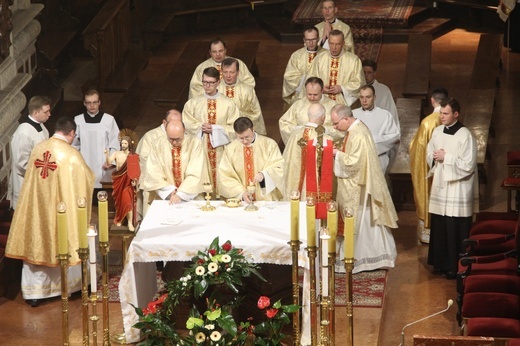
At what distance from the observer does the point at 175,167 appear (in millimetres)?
11086

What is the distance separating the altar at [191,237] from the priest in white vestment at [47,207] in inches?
32.9

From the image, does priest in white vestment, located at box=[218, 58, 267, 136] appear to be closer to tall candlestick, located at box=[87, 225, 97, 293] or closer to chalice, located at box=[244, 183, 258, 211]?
chalice, located at box=[244, 183, 258, 211]

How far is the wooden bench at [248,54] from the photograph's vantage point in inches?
634

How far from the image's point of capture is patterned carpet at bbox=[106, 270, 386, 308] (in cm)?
1101

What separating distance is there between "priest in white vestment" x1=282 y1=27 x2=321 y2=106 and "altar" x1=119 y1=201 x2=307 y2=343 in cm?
360

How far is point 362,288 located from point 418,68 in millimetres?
4713

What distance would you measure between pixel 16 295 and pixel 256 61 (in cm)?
715

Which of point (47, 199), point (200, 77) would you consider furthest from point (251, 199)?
point (200, 77)

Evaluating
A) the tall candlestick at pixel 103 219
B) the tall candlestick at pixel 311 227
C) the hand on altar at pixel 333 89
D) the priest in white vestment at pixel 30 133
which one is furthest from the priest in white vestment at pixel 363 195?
the tall candlestick at pixel 103 219

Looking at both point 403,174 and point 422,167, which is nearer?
point 422,167

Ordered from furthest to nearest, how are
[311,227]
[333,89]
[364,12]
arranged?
[364,12], [333,89], [311,227]

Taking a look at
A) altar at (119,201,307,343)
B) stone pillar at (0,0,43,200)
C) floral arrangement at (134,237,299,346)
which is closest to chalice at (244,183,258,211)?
altar at (119,201,307,343)

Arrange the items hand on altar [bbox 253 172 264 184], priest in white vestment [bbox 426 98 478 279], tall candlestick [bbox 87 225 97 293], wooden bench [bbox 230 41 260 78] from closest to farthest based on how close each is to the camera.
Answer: tall candlestick [bbox 87 225 97 293], hand on altar [bbox 253 172 264 184], priest in white vestment [bbox 426 98 478 279], wooden bench [bbox 230 41 260 78]

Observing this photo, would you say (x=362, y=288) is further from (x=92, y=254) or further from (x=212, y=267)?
(x=92, y=254)
